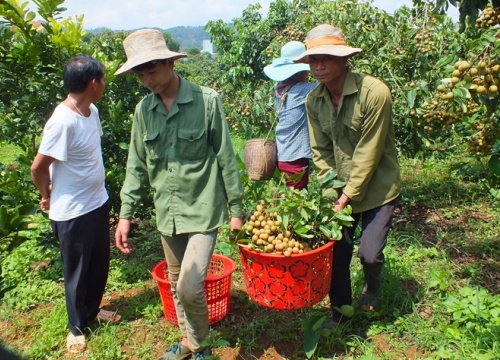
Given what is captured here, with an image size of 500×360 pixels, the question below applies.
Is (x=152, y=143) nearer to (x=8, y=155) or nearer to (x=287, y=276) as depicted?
(x=287, y=276)

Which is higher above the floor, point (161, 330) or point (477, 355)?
point (477, 355)

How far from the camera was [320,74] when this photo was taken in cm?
259

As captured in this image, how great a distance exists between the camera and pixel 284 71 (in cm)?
385

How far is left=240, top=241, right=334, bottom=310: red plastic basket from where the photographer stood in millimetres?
2381

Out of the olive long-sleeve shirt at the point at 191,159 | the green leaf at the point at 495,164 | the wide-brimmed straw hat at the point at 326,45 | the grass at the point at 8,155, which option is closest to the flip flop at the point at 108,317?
the olive long-sleeve shirt at the point at 191,159

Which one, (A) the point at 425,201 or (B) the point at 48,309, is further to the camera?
(A) the point at 425,201

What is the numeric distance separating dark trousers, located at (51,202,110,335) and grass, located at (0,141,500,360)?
0.59 feet

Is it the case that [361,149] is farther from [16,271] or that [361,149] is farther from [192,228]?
[16,271]

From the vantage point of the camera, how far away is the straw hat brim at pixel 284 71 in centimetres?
379

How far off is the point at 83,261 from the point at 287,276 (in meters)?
1.38

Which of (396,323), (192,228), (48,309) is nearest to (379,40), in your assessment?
(396,323)

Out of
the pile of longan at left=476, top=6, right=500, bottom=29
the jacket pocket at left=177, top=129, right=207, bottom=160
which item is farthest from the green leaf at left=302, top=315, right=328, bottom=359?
the pile of longan at left=476, top=6, right=500, bottom=29

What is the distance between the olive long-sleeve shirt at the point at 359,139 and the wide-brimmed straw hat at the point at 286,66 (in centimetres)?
101

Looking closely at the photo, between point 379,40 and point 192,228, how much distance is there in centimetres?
316
